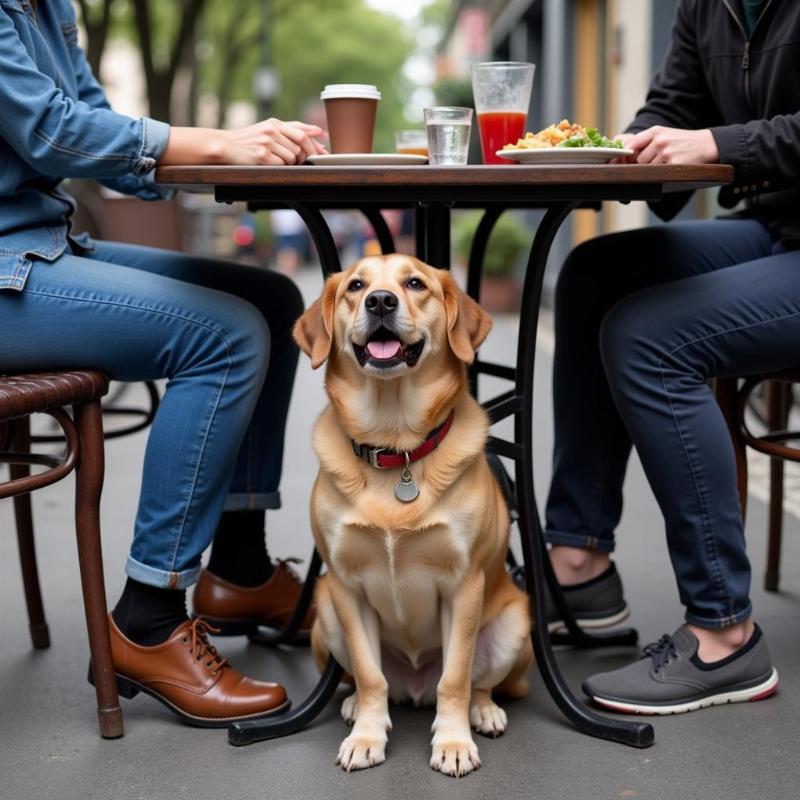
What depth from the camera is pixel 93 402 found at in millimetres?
2736

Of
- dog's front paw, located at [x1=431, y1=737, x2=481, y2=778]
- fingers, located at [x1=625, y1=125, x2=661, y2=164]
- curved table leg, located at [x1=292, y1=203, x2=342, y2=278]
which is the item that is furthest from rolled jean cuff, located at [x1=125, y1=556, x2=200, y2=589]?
fingers, located at [x1=625, y1=125, x2=661, y2=164]

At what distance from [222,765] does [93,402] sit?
0.87 meters

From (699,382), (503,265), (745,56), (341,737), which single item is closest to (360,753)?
(341,737)

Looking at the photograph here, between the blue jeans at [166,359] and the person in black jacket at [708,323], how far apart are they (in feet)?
3.04

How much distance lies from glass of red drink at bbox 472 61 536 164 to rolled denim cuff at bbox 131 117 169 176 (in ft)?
2.49

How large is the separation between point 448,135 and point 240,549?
1339 mm

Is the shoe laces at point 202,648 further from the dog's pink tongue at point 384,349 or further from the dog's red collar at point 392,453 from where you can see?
the dog's pink tongue at point 384,349

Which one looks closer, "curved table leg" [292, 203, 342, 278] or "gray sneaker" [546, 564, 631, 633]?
"curved table leg" [292, 203, 342, 278]

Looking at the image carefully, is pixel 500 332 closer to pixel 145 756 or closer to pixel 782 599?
pixel 782 599

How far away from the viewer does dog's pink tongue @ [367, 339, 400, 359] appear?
105 inches

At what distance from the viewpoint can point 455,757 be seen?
8.50 ft

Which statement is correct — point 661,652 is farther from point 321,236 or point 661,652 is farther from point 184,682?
point 321,236

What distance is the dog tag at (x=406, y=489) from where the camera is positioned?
8.70ft

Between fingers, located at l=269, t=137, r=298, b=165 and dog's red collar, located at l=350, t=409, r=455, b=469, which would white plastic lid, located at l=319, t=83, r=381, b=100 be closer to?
fingers, located at l=269, t=137, r=298, b=165
